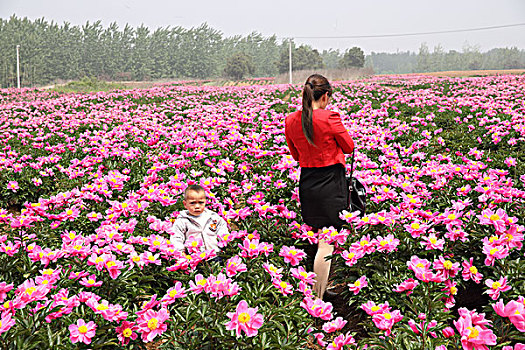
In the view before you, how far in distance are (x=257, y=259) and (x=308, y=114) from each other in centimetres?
108

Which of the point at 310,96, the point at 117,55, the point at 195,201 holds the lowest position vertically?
the point at 195,201

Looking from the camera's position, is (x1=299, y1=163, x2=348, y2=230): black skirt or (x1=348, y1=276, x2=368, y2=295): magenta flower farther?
(x1=299, y1=163, x2=348, y2=230): black skirt

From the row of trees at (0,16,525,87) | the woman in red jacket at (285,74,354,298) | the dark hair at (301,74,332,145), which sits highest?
the row of trees at (0,16,525,87)

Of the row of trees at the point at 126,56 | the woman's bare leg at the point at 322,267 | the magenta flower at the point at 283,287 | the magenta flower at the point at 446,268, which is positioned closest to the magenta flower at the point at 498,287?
the magenta flower at the point at 446,268

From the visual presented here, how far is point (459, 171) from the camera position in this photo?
3990 mm

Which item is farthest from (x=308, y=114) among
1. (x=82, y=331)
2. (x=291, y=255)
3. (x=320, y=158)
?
(x=82, y=331)

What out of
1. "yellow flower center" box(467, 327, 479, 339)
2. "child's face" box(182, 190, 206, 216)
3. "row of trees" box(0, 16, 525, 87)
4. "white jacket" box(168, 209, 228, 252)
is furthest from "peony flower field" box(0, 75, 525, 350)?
"row of trees" box(0, 16, 525, 87)

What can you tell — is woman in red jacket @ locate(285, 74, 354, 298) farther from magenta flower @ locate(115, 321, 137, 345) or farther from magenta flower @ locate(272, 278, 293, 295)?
magenta flower @ locate(115, 321, 137, 345)

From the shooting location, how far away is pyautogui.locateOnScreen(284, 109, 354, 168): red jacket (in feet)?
8.35

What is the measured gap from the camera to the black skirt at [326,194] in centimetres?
268

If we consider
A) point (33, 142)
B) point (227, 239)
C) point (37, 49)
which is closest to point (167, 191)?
point (227, 239)

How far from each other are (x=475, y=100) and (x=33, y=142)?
380 inches

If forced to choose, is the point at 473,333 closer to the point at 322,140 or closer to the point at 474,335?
the point at 474,335

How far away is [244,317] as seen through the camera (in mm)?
1762
